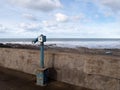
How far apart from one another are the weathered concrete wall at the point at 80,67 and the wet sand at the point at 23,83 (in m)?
0.32

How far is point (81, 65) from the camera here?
19.3 ft

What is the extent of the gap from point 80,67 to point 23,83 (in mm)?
2057

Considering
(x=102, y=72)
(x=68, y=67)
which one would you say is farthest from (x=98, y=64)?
(x=68, y=67)

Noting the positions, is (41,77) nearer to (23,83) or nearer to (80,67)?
(23,83)

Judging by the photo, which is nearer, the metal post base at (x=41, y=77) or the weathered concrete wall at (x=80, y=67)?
the weathered concrete wall at (x=80, y=67)

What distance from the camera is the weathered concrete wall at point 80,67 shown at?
5234 mm

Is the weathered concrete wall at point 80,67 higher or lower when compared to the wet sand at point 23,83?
higher

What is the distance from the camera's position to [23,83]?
5938mm

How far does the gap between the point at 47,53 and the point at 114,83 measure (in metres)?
2.85

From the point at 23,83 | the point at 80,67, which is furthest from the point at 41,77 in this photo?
the point at 80,67

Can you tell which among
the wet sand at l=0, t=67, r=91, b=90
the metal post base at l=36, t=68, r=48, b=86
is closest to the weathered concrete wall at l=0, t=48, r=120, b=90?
the wet sand at l=0, t=67, r=91, b=90

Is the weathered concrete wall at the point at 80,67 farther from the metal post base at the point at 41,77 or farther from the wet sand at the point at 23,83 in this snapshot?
the metal post base at the point at 41,77

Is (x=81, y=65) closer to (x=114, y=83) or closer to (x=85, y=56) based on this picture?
(x=85, y=56)

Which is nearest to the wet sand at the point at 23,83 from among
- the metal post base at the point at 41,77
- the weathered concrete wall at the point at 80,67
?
the metal post base at the point at 41,77
